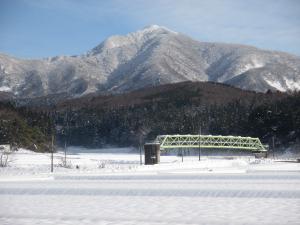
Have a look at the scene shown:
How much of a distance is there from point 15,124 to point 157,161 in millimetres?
60275

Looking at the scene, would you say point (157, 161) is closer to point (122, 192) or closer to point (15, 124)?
point (122, 192)

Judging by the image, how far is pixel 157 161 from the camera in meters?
68.1

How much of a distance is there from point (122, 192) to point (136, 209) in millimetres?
7697

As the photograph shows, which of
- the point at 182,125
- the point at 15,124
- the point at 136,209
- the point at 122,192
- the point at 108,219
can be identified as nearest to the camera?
the point at 108,219

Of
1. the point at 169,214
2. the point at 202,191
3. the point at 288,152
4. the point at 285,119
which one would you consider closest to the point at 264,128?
the point at 285,119

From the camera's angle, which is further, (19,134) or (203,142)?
(203,142)

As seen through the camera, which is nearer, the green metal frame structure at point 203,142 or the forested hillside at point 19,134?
the green metal frame structure at point 203,142

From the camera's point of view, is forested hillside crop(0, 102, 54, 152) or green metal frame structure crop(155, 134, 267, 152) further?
forested hillside crop(0, 102, 54, 152)

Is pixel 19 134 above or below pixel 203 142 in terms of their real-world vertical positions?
above

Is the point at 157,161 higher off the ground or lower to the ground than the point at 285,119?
lower

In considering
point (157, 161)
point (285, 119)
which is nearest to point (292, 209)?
point (157, 161)

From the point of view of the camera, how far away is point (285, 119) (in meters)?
147

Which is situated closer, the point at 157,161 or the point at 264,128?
the point at 157,161

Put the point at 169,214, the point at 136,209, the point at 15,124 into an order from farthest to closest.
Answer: the point at 15,124 → the point at 136,209 → the point at 169,214
